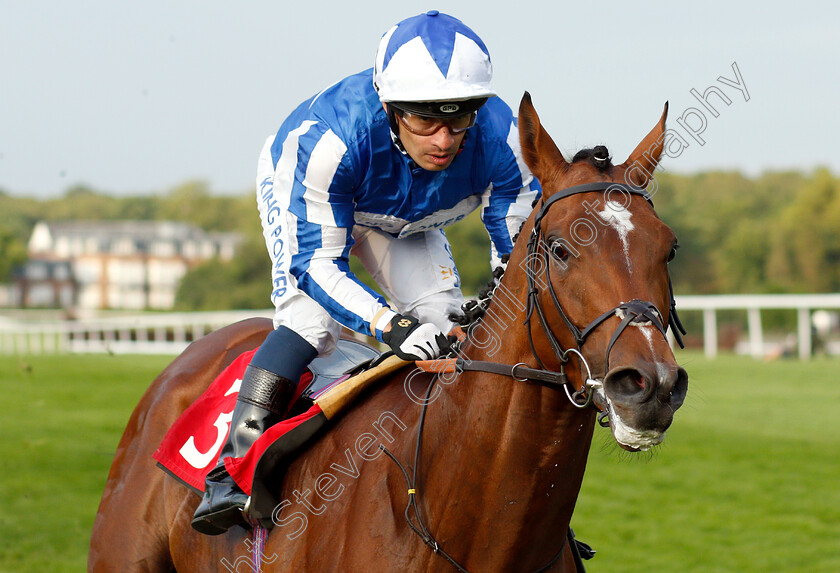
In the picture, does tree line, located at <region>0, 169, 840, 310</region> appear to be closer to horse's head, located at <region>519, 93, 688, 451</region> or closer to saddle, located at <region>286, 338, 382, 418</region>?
saddle, located at <region>286, 338, 382, 418</region>

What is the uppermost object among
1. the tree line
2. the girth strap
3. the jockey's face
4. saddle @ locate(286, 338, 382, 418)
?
the jockey's face

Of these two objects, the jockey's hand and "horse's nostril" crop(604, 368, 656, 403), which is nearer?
"horse's nostril" crop(604, 368, 656, 403)

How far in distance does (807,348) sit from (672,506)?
9.85 meters

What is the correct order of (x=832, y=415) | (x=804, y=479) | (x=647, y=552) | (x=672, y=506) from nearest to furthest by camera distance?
(x=647, y=552) < (x=672, y=506) < (x=804, y=479) < (x=832, y=415)

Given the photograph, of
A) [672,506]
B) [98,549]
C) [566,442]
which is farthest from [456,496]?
[672,506]

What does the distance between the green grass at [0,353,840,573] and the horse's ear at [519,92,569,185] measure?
0.74m

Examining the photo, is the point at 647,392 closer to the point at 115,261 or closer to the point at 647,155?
the point at 647,155

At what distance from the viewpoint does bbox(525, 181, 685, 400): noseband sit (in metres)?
2.01

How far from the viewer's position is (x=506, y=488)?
7.85 feet

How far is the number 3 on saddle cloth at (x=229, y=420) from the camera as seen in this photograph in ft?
9.64

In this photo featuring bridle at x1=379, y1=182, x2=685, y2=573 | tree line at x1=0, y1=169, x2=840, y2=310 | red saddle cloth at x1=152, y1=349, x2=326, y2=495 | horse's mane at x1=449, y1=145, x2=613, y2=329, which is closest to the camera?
bridle at x1=379, y1=182, x2=685, y2=573

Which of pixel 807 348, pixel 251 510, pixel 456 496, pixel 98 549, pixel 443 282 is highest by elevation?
pixel 443 282

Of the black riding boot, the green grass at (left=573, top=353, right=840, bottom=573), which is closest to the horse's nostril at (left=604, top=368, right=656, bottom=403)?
the black riding boot

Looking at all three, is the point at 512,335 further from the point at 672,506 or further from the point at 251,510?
the point at 672,506
